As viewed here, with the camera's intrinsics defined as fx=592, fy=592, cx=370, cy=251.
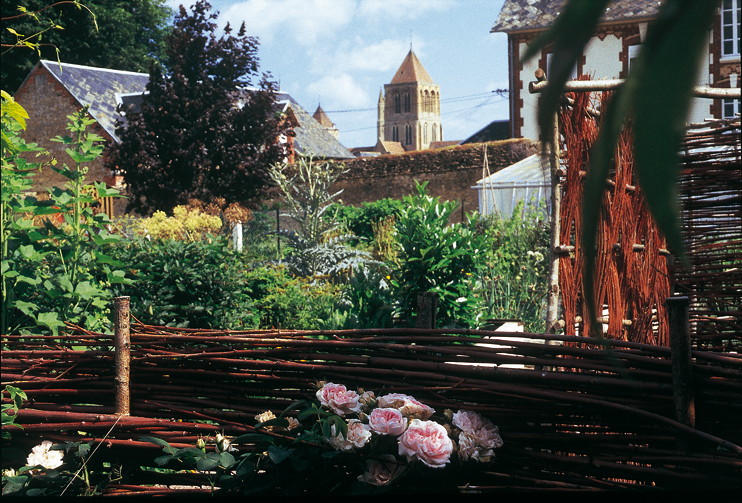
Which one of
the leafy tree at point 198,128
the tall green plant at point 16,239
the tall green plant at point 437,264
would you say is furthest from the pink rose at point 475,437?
the leafy tree at point 198,128

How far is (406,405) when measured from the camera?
149cm

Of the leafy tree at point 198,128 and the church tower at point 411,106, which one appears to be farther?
the church tower at point 411,106

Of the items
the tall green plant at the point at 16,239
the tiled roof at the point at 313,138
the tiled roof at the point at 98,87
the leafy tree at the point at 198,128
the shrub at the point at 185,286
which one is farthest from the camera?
the tiled roof at the point at 313,138

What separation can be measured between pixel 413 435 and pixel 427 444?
4cm

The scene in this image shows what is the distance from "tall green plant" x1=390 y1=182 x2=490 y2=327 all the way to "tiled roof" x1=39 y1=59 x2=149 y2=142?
1557 centimetres

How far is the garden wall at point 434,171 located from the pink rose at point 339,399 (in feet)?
52.3

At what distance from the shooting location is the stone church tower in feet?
323

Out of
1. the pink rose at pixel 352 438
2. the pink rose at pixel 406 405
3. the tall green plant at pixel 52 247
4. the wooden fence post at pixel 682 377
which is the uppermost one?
the tall green plant at pixel 52 247

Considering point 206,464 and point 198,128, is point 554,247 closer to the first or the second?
point 206,464

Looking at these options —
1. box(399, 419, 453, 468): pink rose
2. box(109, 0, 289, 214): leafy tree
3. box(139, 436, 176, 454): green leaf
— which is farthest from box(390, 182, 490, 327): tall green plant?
box(109, 0, 289, 214): leafy tree

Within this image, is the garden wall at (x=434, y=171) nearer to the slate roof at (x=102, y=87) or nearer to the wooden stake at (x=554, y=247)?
the slate roof at (x=102, y=87)

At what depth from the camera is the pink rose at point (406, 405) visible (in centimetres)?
148

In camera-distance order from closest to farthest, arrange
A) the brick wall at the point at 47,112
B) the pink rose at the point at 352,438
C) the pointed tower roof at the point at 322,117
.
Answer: the pink rose at the point at 352,438 < the brick wall at the point at 47,112 < the pointed tower roof at the point at 322,117

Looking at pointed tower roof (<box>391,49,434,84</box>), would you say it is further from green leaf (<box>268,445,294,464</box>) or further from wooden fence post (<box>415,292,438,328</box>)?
green leaf (<box>268,445,294,464</box>)
